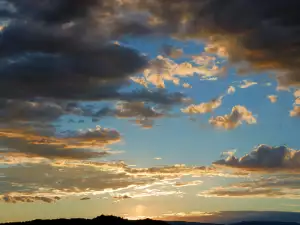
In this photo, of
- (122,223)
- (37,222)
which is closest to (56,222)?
(37,222)

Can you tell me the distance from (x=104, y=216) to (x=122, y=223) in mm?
7115

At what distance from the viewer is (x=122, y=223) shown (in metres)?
189

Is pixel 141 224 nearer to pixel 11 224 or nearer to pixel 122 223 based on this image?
pixel 122 223

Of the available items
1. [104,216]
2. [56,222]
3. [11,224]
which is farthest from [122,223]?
[11,224]

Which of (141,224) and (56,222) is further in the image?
(141,224)

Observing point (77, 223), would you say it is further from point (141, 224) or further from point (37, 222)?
point (141, 224)

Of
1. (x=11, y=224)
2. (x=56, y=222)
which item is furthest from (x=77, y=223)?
(x=11, y=224)

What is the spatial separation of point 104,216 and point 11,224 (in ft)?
107

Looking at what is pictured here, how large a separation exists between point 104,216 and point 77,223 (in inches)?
497

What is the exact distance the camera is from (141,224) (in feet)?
653

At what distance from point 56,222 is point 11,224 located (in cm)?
1626

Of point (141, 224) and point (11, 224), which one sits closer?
point (11, 224)

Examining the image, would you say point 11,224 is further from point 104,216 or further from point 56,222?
point 104,216

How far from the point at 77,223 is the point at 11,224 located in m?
24.1
